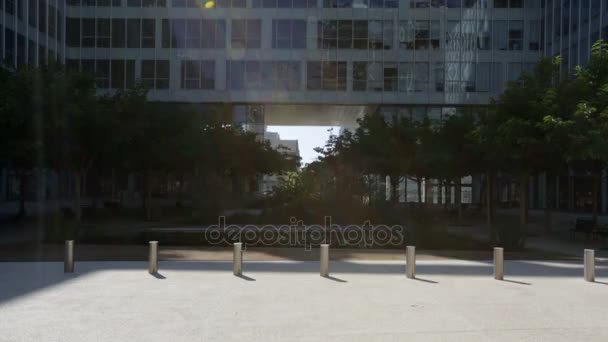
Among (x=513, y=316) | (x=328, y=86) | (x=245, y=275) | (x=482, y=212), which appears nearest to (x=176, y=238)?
(x=245, y=275)

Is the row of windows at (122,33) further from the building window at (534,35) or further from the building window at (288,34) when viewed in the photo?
the building window at (534,35)

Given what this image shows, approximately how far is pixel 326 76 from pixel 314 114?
11.5 metres

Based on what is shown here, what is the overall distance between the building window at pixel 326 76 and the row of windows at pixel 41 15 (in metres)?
19.2

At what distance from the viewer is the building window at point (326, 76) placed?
46.7 metres

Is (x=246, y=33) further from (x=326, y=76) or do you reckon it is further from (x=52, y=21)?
(x=52, y=21)

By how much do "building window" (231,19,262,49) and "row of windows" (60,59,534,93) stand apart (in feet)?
4.61

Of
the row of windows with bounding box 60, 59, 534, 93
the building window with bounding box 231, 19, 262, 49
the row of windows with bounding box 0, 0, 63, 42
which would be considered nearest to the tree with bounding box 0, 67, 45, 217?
the row of windows with bounding box 0, 0, 63, 42

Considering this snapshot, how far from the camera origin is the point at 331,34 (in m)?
46.9

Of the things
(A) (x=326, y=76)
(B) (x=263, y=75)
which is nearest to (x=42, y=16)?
(B) (x=263, y=75)

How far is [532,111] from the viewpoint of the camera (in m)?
18.5

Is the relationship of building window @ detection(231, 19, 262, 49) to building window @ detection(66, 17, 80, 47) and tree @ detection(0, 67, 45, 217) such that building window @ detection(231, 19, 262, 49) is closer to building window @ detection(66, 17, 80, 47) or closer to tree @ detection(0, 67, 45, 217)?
building window @ detection(66, 17, 80, 47)

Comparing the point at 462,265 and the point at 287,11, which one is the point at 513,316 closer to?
the point at 462,265

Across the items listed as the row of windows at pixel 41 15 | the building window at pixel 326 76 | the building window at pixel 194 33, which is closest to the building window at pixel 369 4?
the building window at pixel 326 76

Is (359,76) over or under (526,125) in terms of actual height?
over
